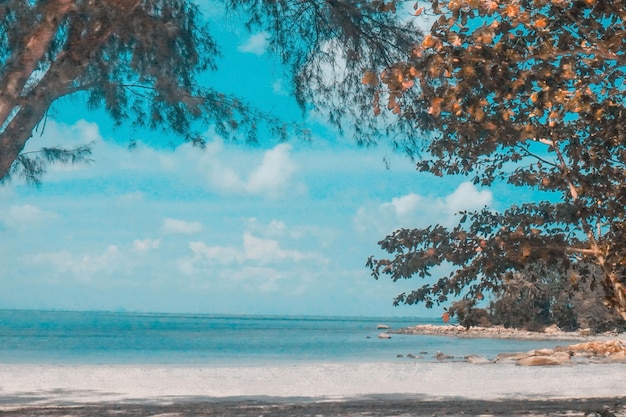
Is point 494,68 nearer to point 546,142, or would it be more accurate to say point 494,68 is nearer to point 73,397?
point 546,142

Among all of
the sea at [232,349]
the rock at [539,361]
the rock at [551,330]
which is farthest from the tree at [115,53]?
the rock at [551,330]

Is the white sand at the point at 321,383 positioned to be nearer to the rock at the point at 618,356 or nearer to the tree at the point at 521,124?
the rock at the point at 618,356

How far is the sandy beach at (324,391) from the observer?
517 inches

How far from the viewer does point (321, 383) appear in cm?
2219

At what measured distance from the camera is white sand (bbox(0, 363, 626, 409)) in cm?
1742

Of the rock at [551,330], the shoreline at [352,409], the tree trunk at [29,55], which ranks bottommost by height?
the shoreline at [352,409]

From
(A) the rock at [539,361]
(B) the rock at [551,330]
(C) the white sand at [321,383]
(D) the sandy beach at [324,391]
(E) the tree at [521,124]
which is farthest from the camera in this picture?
(B) the rock at [551,330]

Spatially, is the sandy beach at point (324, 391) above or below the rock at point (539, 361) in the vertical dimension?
below

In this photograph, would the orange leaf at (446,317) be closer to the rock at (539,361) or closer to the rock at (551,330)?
the rock at (539,361)

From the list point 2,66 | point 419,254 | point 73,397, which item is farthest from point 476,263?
point 73,397

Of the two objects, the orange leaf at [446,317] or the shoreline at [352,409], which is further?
the shoreline at [352,409]

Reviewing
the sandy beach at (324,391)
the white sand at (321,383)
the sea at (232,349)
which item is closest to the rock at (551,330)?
the sea at (232,349)

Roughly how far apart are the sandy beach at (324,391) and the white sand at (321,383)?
27mm

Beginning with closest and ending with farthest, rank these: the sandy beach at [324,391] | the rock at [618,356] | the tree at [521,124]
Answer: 1. the tree at [521,124]
2. the sandy beach at [324,391]
3. the rock at [618,356]
